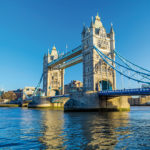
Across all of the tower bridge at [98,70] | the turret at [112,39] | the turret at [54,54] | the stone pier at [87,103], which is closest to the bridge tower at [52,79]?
the turret at [54,54]

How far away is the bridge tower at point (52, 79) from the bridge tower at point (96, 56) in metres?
29.0

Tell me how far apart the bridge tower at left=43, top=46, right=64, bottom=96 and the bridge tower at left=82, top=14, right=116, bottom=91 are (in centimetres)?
2899

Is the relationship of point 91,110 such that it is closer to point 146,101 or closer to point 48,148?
point 48,148

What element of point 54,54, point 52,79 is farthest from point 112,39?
point 54,54

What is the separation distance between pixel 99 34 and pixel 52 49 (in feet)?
127

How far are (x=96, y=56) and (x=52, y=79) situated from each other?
3483cm

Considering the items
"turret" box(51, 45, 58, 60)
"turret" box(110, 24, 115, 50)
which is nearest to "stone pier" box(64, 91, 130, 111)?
"turret" box(110, 24, 115, 50)

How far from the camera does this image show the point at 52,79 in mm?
A: 77375

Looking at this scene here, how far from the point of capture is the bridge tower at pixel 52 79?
248 ft

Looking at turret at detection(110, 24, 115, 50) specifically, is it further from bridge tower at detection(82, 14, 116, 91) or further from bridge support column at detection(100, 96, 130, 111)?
bridge support column at detection(100, 96, 130, 111)

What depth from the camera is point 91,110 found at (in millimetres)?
40344

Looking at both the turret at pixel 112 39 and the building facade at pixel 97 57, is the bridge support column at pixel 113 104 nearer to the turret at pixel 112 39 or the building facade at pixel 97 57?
the building facade at pixel 97 57

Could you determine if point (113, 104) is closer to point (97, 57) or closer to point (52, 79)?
point (97, 57)

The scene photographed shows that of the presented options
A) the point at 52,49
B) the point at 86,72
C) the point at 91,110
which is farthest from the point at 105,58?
the point at 52,49
